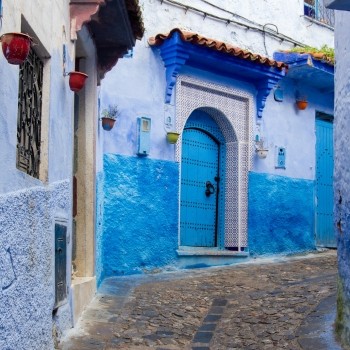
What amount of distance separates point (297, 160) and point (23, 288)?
27.3 feet

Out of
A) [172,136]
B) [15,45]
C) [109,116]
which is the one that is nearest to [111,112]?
[109,116]

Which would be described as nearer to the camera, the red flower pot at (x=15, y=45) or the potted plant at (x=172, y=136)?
the red flower pot at (x=15, y=45)

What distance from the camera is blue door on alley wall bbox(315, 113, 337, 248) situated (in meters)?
11.9

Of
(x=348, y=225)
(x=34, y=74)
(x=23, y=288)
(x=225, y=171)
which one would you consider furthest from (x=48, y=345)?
(x=225, y=171)

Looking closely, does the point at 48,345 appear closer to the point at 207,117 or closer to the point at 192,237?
the point at 192,237

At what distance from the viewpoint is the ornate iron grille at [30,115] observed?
13.8 feet

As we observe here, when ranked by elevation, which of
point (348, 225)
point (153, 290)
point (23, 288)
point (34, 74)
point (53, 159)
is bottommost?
point (153, 290)

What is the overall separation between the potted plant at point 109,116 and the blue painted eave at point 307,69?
3628 millimetres

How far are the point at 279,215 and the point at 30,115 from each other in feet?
23.9

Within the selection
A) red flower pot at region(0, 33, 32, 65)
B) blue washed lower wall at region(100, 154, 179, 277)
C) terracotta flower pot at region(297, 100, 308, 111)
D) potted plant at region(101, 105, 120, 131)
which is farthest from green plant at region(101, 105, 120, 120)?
red flower pot at region(0, 33, 32, 65)

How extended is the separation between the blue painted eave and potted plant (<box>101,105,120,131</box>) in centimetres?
363

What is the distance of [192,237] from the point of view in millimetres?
10242

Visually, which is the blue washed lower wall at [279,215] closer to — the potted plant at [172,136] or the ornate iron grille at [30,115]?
the potted plant at [172,136]

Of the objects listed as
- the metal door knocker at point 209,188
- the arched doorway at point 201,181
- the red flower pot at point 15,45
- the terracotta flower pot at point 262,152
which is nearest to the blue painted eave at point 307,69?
the terracotta flower pot at point 262,152
